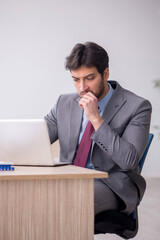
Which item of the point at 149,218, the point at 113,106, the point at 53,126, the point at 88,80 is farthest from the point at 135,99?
the point at 149,218

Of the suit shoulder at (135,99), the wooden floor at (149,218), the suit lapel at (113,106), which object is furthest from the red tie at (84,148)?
the wooden floor at (149,218)

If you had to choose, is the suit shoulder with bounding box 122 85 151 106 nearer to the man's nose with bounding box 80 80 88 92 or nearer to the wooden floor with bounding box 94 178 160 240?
the man's nose with bounding box 80 80 88 92

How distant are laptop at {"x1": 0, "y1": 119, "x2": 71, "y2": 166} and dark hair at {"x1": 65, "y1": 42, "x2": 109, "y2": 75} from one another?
20.1 inches

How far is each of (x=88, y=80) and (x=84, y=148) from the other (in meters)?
0.35

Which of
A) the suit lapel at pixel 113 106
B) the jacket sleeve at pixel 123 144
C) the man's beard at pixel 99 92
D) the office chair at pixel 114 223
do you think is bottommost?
the office chair at pixel 114 223

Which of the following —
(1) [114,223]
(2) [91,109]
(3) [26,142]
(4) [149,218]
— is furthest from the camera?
(4) [149,218]

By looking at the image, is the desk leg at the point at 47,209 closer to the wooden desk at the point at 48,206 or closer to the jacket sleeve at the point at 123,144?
the wooden desk at the point at 48,206

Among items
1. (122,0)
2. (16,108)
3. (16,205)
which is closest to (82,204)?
(16,205)

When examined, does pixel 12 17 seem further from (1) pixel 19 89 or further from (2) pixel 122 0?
(2) pixel 122 0

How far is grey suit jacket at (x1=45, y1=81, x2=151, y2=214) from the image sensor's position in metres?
1.63

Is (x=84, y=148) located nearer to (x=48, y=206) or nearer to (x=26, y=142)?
(x=26, y=142)

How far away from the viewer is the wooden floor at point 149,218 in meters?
2.91

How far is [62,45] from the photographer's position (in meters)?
6.11

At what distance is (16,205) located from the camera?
125 centimetres
